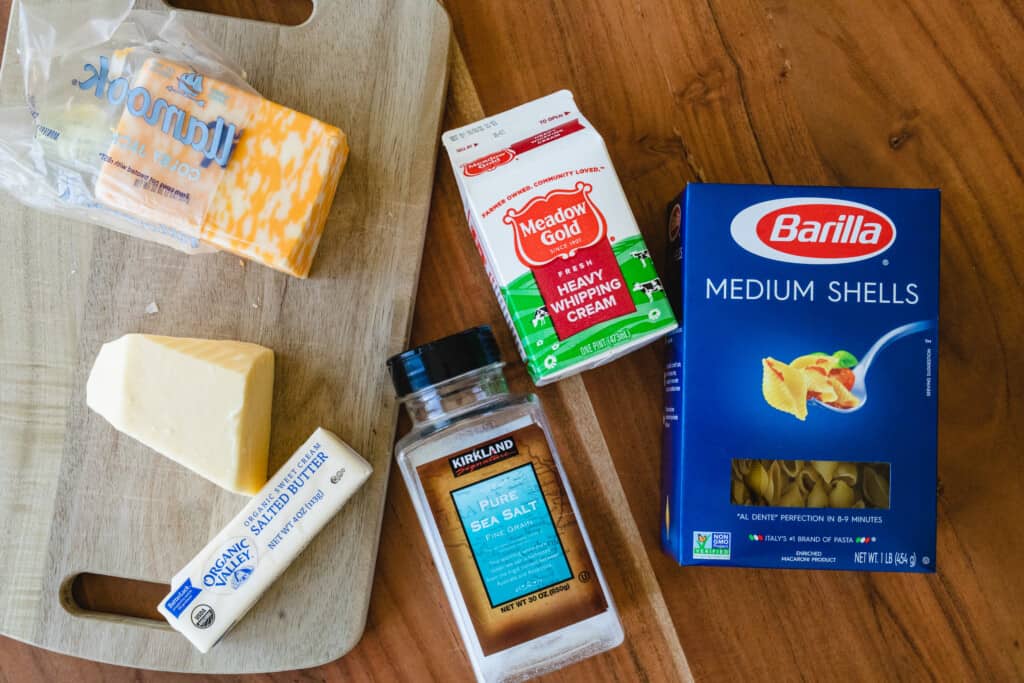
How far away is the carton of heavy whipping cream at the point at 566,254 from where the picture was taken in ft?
2.40

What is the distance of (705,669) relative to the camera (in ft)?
2.85

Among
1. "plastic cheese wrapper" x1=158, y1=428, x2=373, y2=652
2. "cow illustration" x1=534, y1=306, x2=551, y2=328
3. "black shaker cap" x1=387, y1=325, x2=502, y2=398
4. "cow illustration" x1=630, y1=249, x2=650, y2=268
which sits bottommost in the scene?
"plastic cheese wrapper" x1=158, y1=428, x2=373, y2=652

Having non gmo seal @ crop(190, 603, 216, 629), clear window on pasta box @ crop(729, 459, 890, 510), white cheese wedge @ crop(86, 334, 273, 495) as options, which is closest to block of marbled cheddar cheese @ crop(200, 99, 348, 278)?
white cheese wedge @ crop(86, 334, 273, 495)

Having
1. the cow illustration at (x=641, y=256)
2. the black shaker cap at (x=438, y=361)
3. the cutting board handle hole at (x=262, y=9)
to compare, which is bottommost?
the black shaker cap at (x=438, y=361)

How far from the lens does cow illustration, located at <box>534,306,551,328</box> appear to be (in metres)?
0.73

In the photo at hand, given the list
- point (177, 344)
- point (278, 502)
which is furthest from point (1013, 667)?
point (177, 344)

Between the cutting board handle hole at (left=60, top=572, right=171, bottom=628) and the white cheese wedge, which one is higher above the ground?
the white cheese wedge

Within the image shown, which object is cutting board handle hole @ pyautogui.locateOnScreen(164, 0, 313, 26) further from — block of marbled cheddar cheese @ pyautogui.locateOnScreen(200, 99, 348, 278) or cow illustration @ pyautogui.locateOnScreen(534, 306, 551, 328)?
cow illustration @ pyautogui.locateOnScreen(534, 306, 551, 328)

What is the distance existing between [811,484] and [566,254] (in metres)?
0.33

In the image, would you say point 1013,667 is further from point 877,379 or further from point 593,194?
→ point 593,194

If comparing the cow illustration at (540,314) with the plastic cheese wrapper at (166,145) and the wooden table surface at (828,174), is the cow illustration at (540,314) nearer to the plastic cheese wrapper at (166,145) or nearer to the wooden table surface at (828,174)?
the wooden table surface at (828,174)

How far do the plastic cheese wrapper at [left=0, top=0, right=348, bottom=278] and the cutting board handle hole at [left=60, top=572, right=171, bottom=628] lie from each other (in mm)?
433

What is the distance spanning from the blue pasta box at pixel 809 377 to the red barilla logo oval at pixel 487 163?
20 centimetres

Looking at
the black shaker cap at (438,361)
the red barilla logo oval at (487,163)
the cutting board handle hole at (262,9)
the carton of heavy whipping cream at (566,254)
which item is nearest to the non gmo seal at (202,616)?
the black shaker cap at (438,361)
